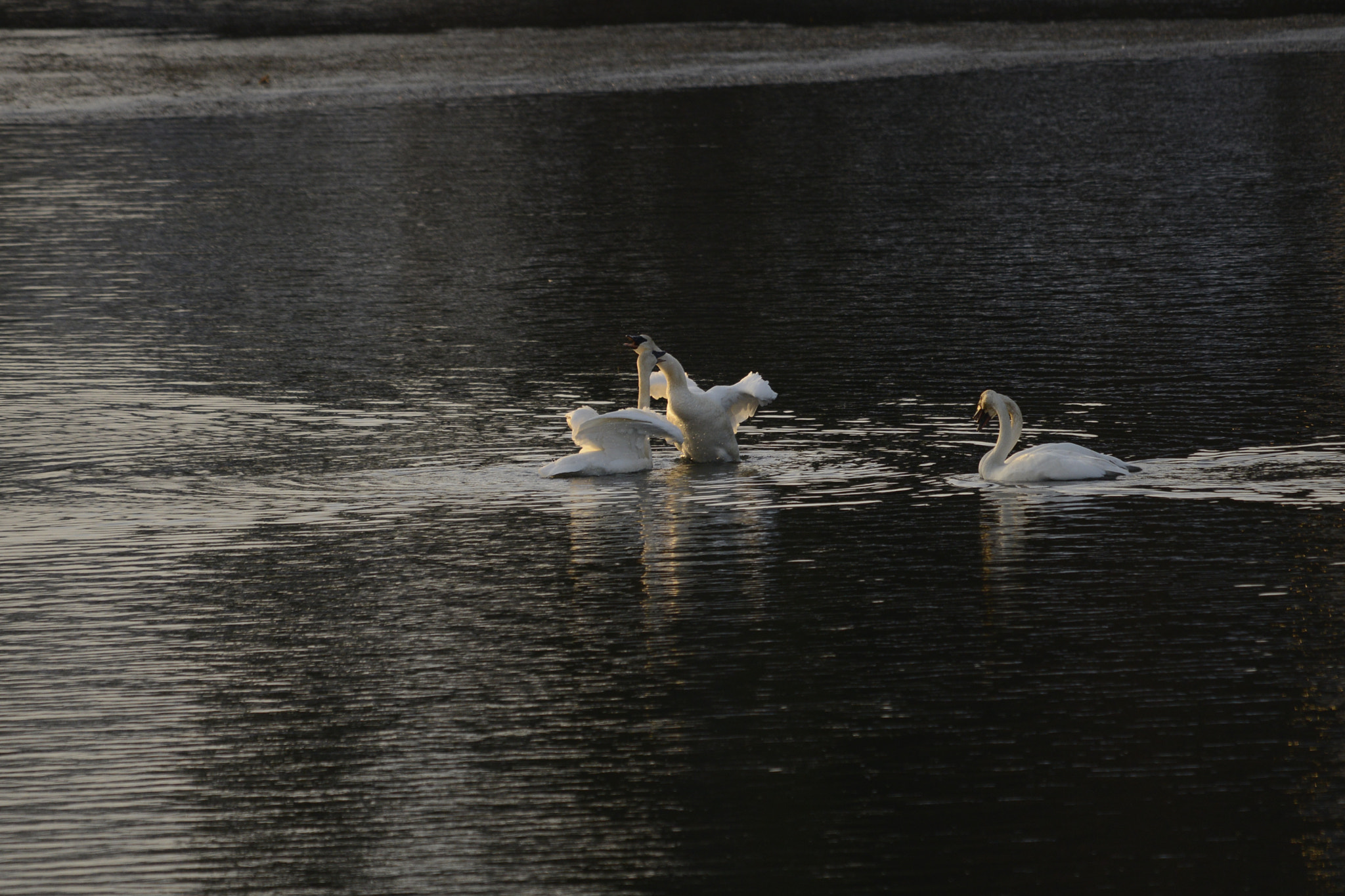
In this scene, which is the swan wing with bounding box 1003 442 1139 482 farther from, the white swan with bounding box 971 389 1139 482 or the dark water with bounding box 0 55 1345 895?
the dark water with bounding box 0 55 1345 895

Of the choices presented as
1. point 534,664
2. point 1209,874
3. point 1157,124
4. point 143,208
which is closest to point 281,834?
point 534,664

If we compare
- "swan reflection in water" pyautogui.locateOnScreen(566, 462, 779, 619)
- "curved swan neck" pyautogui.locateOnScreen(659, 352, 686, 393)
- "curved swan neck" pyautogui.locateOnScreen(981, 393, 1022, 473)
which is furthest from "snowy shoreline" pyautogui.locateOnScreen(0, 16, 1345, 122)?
"curved swan neck" pyautogui.locateOnScreen(981, 393, 1022, 473)

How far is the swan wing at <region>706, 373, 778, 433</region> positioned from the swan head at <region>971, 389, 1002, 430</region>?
58.2 inches

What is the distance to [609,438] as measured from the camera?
561 inches

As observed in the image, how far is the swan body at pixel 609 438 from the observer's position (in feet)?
45.9

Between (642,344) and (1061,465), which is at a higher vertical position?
(642,344)

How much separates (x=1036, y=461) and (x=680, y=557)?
2.77 metres

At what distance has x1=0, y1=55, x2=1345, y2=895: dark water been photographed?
26.5 feet

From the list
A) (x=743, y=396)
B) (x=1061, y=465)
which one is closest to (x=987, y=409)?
(x=1061, y=465)

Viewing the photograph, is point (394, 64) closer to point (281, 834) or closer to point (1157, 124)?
point (1157, 124)

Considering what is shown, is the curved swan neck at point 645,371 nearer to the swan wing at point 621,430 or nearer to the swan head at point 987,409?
the swan wing at point 621,430

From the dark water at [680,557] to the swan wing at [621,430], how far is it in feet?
1.04

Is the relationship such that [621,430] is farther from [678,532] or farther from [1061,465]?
[1061,465]

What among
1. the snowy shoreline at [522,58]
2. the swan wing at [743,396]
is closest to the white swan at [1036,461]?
the swan wing at [743,396]
